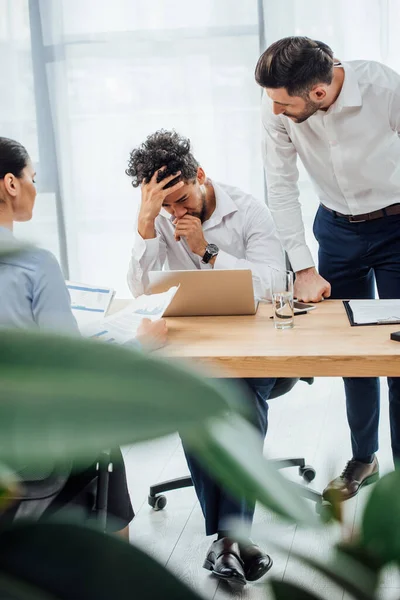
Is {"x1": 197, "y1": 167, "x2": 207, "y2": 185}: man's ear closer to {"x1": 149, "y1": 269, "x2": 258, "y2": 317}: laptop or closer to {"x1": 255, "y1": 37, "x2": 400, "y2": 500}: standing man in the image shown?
{"x1": 255, "y1": 37, "x2": 400, "y2": 500}: standing man

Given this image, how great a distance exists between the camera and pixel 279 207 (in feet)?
9.30

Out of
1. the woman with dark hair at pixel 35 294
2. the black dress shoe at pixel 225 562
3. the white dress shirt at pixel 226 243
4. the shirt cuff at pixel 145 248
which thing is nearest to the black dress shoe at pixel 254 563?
the black dress shoe at pixel 225 562

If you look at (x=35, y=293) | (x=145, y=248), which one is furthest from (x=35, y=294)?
(x=145, y=248)

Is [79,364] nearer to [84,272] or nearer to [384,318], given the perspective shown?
[384,318]

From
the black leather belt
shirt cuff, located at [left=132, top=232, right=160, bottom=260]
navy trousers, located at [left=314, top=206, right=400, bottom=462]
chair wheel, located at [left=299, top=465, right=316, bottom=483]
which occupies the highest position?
the black leather belt

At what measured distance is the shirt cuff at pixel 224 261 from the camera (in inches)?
99.8

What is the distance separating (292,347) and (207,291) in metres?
0.41

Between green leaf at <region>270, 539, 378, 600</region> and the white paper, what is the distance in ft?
6.27

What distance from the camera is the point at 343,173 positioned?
2646 mm

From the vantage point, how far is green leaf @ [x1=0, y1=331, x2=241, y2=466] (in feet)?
0.45

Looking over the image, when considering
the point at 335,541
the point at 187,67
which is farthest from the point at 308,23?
the point at 335,541

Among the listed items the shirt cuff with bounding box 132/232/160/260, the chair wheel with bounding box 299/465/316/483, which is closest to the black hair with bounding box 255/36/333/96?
the shirt cuff with bounding box 132/232/160/260

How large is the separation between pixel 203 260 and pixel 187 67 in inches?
87.1

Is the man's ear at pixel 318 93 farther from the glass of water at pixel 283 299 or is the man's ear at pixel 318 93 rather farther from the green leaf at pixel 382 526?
the green leaf at pixel 382 526
